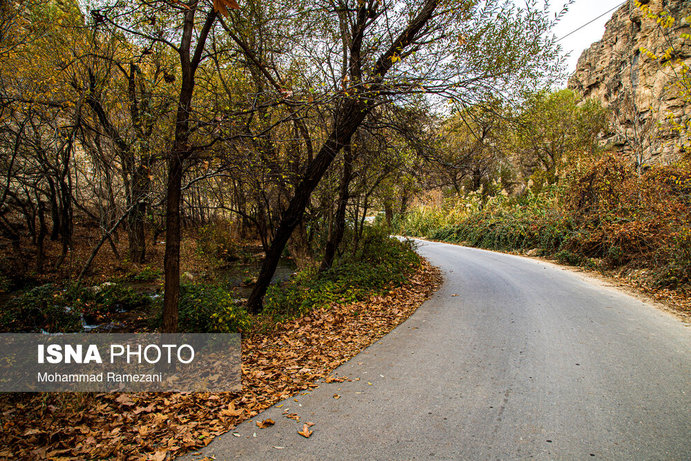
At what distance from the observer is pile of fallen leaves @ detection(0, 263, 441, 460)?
110 inches

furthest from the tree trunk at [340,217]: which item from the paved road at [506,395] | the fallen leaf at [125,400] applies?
the fallen leaf at [125,400]

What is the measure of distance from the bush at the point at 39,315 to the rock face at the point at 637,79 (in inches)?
644

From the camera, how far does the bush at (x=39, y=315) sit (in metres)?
5.23

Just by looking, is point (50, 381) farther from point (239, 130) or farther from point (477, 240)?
point (477, 240)

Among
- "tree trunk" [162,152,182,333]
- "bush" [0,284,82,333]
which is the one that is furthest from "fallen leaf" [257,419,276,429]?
"bush" [0,284,82,333]

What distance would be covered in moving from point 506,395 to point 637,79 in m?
23.3

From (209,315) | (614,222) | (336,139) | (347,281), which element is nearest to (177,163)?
(209,315)

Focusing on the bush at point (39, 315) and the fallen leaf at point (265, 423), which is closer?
the fallen leaf at point (265, 423)

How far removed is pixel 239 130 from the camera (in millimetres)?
4906

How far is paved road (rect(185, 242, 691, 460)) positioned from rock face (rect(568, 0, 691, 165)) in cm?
998

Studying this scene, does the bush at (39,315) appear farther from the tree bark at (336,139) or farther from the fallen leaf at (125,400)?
the tree bark at (336,139)

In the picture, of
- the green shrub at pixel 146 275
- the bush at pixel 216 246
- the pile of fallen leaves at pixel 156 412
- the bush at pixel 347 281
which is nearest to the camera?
the pile of fallen leaves at pixel 156 412

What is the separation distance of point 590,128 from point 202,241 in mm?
24183

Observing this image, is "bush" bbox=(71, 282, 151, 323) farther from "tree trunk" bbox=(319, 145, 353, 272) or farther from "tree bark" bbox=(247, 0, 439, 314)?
"tree trunk" bbox=(319, 145, 353, 272)
